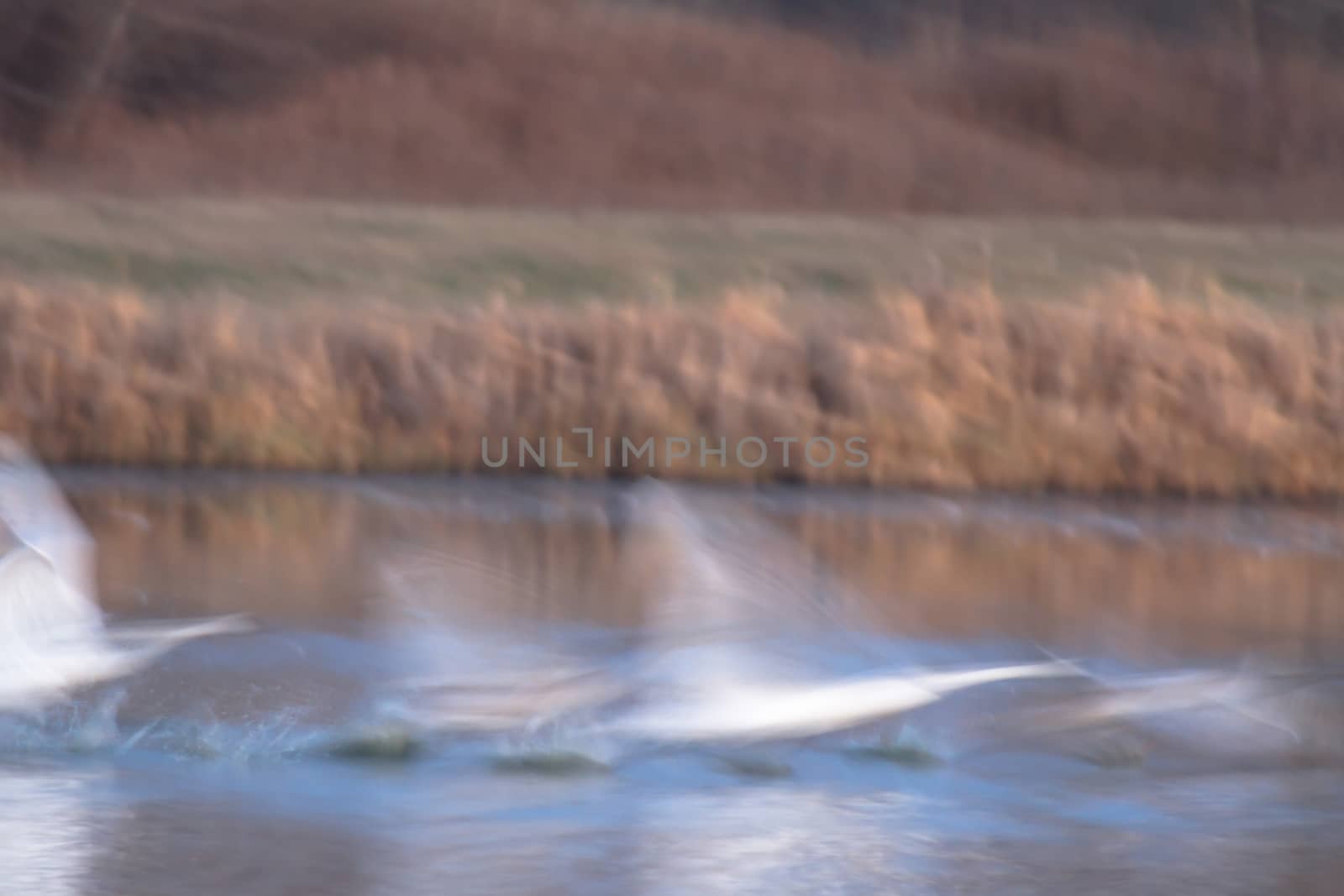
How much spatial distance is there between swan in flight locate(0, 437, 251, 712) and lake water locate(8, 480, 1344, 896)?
145 millimetres

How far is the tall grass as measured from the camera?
3278 centimetres

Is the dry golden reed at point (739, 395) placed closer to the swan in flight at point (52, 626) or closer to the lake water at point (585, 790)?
the lake water at point (585, 790)

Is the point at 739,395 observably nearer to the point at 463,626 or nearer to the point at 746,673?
the point at 463,626

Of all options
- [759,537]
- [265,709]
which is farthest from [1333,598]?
[265,709]

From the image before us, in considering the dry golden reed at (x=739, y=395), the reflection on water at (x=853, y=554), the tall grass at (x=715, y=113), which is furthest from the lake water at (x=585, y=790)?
the tall grass at (x=715, y=113)

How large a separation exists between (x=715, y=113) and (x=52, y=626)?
27296 mm

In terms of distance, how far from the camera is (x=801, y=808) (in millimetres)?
5176

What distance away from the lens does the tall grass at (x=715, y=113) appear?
32.8 metres

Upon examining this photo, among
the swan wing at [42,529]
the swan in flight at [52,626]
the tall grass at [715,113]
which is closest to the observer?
the swan in flight at [52,626]

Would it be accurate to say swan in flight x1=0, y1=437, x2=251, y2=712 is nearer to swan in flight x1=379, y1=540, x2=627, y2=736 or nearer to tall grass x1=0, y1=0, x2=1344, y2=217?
swan in flight x1=379, y1=540, x2=627, y2=736

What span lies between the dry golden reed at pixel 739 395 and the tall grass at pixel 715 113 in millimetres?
18950

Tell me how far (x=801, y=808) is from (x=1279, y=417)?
343 inches

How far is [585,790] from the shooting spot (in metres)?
5.36

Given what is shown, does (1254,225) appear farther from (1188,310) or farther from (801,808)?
(801,808)
